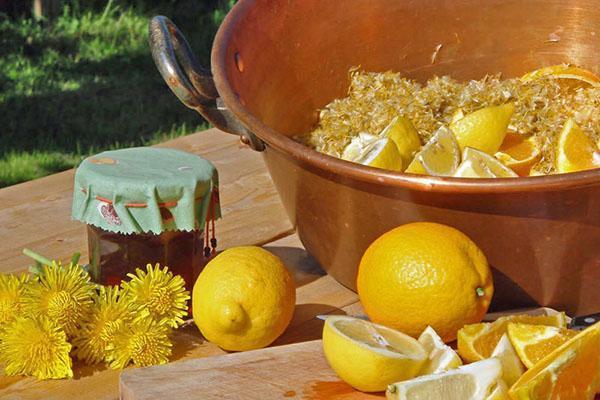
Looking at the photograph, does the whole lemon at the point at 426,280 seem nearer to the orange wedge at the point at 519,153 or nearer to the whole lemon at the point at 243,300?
the whole lemon at the point at 243,300

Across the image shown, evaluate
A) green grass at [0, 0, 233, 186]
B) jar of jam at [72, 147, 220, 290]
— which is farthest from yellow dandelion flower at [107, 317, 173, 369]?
green grass at [0, 0, 233, 186]

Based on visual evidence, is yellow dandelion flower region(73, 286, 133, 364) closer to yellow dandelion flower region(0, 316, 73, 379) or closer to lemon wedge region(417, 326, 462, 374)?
yellow dandelion flower region(0, 316, 73, 379)

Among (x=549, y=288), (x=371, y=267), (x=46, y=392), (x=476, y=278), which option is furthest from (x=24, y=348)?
(x=549, y=288)

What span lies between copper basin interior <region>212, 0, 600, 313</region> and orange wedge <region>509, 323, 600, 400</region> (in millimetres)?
170

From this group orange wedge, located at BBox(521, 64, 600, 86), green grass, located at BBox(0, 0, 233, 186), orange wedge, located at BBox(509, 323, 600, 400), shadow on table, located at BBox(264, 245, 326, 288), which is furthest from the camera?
green grass, located at BBox(0, 0, 233, 186)

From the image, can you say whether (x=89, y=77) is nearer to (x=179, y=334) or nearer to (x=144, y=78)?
(x=144, y=78)

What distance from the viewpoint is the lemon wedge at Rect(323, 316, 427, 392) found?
1157 millimetres

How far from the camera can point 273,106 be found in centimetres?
163

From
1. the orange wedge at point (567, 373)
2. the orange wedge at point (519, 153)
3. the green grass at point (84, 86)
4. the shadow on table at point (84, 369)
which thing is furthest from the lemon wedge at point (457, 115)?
the green grass at point (84, 86)

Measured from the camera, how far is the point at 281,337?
1382 millimetres

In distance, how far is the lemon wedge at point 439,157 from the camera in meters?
1.38

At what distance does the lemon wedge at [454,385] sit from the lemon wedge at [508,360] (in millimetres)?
33

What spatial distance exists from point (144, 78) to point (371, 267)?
106 inches

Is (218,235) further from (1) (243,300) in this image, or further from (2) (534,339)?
(2) (534,339)
